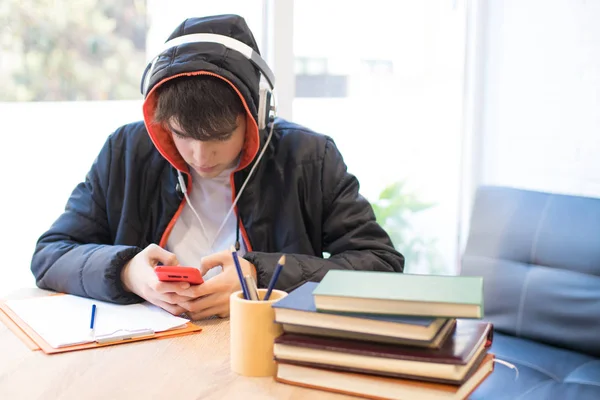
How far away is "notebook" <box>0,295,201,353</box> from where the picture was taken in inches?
44.0

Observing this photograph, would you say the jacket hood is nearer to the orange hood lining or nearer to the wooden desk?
the orange hood lining

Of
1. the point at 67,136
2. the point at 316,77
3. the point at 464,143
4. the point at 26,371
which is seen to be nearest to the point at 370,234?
the point at 26,371

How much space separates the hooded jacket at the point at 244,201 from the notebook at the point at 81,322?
4.0 inches

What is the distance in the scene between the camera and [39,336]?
3.75 ft

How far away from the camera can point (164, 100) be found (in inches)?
53.4

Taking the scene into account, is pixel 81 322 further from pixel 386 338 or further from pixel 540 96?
pixel 540 96

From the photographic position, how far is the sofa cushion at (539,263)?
6.61ft

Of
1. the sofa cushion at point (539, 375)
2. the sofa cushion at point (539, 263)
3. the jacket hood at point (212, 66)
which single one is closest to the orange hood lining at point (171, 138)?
the jacket hood at point (212, 66)

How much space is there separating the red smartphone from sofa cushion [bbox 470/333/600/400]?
74 cm

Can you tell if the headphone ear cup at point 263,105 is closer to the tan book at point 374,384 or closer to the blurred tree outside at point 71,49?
the tan book at point 374,384

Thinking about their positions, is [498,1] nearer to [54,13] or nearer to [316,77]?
[316,77]

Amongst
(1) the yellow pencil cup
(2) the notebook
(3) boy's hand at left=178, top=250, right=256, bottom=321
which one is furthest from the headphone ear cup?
(1) the yellow pencil cup

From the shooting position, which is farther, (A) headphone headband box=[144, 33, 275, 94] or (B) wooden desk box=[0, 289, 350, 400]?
(A) headphone headband box=[144, 33, 275, 94]

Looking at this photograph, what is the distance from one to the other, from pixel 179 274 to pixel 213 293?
0.07 meters
